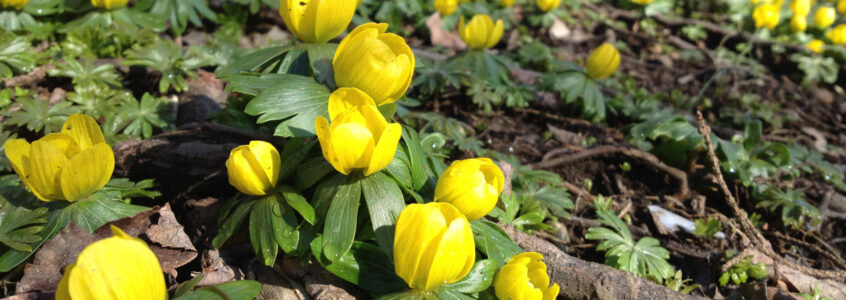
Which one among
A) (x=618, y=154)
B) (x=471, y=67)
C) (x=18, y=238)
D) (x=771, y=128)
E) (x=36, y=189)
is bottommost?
(x=771, y=128)

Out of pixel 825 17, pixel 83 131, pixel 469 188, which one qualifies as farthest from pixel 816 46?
pixel 83 131

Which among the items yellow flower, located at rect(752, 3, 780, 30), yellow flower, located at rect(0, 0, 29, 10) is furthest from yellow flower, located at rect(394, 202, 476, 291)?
yellow flower, located at rect(752, 3, 780, 30)

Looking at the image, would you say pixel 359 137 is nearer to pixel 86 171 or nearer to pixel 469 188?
pixel 469 188

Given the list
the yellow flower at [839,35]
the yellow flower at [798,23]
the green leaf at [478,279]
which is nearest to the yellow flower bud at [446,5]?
the green leaf at [478,279]

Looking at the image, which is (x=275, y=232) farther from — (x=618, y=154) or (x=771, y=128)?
(x=771, y=128)

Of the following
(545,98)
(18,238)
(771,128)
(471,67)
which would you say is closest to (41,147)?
(18,238)

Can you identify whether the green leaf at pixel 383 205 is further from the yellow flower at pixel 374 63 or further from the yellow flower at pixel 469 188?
the yellow flower at pixel 374 63
